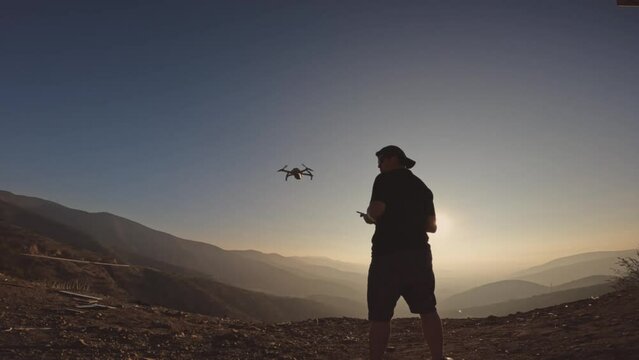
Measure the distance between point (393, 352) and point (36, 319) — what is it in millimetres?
5797

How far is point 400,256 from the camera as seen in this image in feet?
14.6

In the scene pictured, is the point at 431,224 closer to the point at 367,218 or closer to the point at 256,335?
the point at 367,218

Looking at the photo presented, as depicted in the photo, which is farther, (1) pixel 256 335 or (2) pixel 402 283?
(1) pixel 256 335

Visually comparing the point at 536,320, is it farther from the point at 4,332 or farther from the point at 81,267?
the point at 81,267

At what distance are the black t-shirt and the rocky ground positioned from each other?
2.75 m

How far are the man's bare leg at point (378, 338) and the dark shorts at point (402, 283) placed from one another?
0.07 metres

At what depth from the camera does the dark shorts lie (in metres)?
4.41

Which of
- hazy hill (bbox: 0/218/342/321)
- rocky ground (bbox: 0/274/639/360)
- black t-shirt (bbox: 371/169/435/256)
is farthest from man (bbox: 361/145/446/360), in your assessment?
hazy hill (bbox: 0/218/342/321)

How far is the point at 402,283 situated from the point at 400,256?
0.93 feet

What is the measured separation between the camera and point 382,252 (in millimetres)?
4559

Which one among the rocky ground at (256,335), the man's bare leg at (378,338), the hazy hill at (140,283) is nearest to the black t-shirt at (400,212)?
the man's bare leg at (378,338)

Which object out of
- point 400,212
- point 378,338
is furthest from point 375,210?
point 378,338

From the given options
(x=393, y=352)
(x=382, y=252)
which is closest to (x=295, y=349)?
(x=393, y=352)

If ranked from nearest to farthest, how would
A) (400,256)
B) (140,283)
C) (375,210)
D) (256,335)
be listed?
(400,256) < (375,210) < (256,335) < (140,283)
